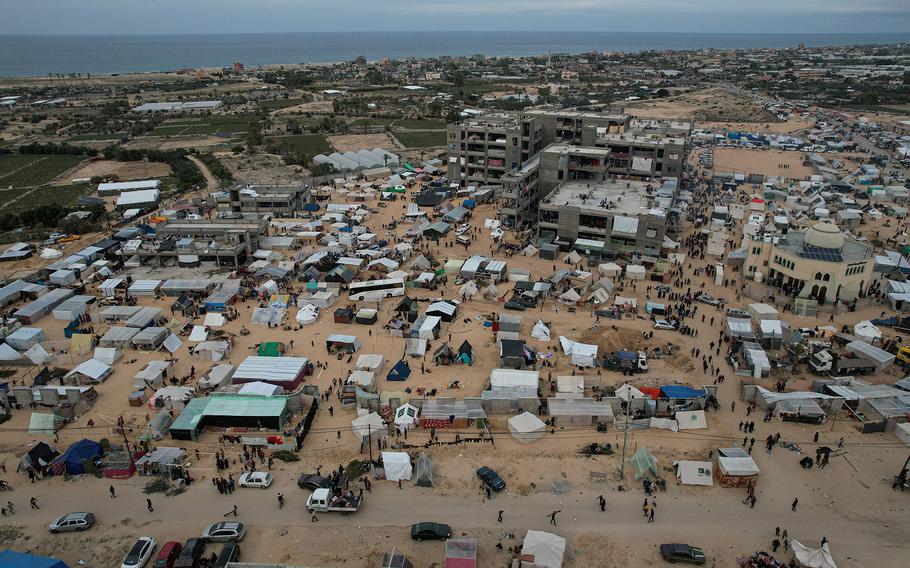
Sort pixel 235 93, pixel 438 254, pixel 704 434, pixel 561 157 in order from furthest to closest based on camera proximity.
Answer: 1. pixel 235 93
2. pixel 561 157
3. pixel 438 254
4. pixel 704 434

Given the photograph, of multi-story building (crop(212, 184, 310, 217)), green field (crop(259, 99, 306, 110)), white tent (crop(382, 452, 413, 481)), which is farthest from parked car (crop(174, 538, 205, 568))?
green field (crop(259, 99, 306, 110))

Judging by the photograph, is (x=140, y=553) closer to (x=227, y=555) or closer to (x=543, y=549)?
(x=227, y=555)

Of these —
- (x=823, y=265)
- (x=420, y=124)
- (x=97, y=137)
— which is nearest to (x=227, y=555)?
(x=823, y=265)

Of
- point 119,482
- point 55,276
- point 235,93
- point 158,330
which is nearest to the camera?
point 119,482

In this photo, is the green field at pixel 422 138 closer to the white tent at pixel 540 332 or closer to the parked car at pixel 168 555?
the white tent at pixel 540 332

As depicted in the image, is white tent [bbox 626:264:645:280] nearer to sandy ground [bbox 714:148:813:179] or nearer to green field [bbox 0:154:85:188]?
sandy ground [bbox 714:148:813:179]

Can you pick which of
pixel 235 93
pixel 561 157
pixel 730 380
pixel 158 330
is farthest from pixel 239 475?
pixel 235 93

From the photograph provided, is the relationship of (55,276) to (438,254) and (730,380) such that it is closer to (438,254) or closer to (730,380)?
(438,254)
